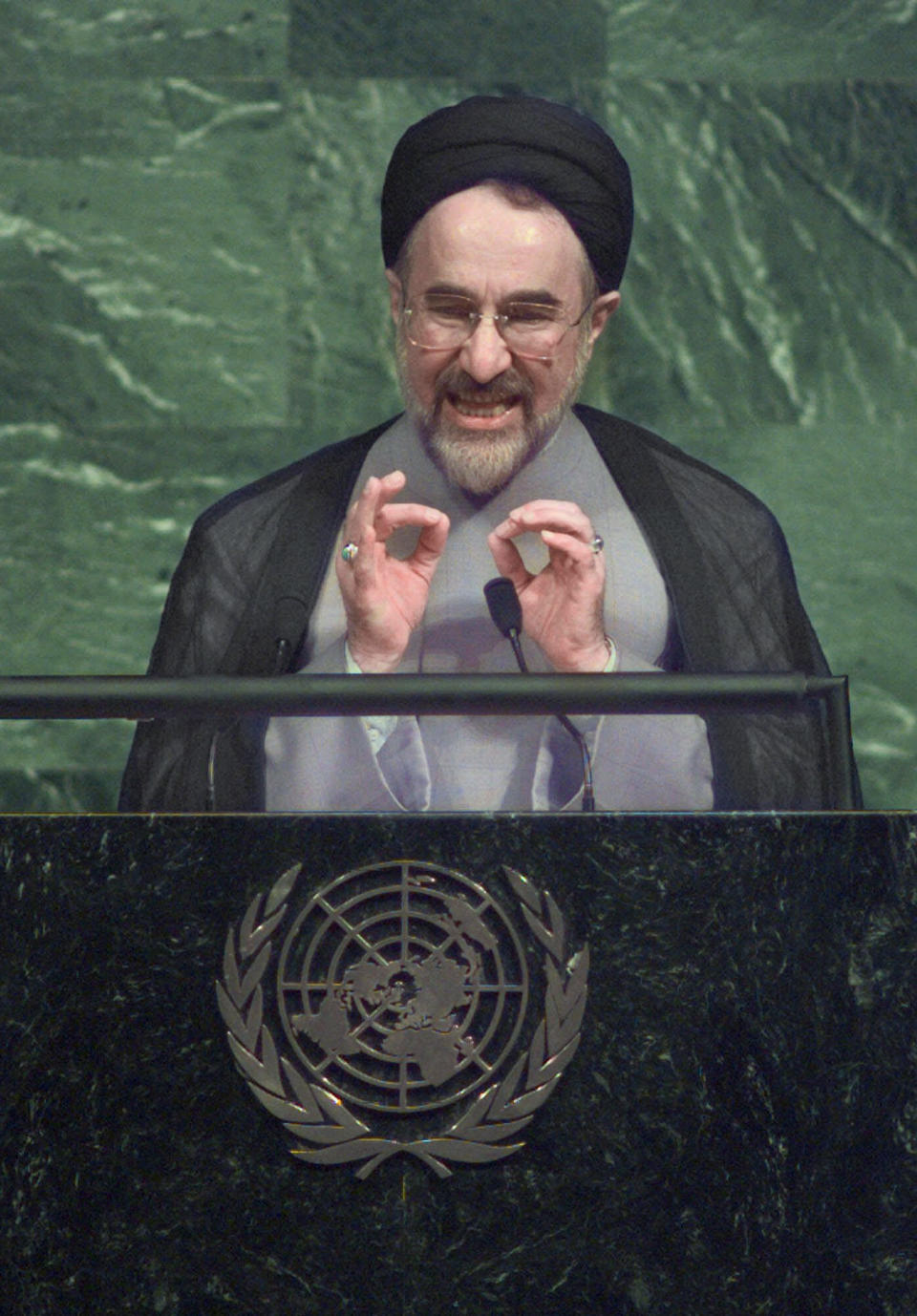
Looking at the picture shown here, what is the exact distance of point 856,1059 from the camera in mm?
2115

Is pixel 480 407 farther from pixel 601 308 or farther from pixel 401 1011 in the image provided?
pixel 401 1011

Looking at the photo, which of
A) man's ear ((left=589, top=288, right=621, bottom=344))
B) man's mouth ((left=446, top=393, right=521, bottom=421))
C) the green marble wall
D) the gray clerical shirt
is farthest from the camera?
the green marble wall

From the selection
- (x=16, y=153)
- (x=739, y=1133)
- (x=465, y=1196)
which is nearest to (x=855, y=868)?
(x=739, y=1133)

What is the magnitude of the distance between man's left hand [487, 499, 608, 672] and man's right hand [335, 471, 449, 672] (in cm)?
12

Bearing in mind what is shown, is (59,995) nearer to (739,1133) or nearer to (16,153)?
(739,1133)

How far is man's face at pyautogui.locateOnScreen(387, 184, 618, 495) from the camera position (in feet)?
10.9

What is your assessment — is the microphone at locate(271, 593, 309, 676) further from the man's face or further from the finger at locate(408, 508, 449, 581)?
the man's face

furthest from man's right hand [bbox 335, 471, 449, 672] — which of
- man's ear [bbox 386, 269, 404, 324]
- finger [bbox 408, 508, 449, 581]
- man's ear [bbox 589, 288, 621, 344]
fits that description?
man's ear [bbox 589, 288, 621, 344]

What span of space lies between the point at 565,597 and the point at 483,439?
0.72 meters

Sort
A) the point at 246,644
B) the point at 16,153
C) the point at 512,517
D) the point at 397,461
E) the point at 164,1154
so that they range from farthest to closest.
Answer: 1. the point at 16,153
2. the point at 397,461
3. the point at 246,644
4. the point at 512,517
5. the point at 164,1154

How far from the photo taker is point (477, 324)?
3309 mm

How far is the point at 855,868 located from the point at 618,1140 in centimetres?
39

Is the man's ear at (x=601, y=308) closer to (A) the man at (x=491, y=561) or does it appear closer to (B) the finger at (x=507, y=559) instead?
(A) the man at (x=491, y=561)

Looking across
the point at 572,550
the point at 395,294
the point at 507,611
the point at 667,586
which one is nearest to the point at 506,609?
the point at 507,611
